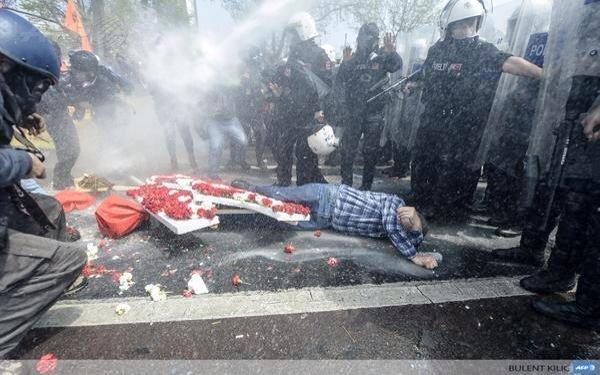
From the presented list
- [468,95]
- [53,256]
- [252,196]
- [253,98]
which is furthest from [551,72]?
[253,98]

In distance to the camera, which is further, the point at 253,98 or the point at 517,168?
the point at 253,98

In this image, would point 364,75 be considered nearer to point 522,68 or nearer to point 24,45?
point 522,68

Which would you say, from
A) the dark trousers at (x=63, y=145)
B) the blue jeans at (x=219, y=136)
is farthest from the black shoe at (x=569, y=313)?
the dark trousers at (x=63, y=145)

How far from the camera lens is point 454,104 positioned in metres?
4.88

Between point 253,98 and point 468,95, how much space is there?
542 cm

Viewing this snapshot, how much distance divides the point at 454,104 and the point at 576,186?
2422mm

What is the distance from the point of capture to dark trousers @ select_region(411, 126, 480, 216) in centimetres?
505

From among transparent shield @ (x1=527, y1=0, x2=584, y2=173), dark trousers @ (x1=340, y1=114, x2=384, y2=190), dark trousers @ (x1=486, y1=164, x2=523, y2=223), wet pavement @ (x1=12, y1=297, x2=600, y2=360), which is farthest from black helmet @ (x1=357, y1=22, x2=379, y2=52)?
wet pavement @ (x1=12, y1=297, x2=600, y2=360)

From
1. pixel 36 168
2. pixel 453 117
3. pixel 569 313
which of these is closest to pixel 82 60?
pixel 36 168

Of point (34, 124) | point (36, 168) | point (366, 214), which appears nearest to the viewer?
point (36, 168)

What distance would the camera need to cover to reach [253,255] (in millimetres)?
3857

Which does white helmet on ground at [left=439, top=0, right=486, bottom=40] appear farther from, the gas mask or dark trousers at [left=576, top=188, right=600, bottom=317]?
the gas mask

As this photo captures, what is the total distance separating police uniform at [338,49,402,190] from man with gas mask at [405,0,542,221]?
2.29ft

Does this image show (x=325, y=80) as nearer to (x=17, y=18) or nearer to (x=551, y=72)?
(x=551, y=72)
